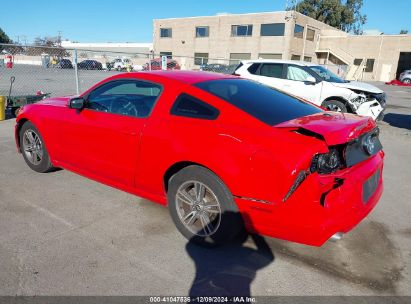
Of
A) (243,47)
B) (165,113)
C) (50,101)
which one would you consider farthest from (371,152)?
(243,47)

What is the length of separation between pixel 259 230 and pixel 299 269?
496 millimetres

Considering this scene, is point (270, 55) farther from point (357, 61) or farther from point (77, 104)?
point (77, 104)

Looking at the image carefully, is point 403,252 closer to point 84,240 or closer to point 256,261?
point 256,261

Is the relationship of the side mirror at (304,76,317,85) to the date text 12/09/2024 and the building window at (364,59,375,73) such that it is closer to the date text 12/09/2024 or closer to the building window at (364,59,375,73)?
the date text 12/09/2024

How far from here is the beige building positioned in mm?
40062

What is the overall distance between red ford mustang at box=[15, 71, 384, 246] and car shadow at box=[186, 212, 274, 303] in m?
0.14

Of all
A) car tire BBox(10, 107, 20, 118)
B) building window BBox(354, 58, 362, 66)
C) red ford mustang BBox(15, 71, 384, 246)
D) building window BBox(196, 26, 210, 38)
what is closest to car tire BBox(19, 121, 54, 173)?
red ford mustang BBox(15, 71, 384, 246)

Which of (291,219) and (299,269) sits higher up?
(291,219)

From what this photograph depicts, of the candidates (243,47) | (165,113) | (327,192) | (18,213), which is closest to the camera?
(327,192)

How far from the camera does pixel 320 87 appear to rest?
31.4ft

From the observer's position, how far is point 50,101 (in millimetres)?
4719

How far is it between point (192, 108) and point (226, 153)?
65cm

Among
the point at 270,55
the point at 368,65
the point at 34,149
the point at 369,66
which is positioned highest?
the point at 270,55

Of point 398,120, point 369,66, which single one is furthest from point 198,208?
point 369,66
